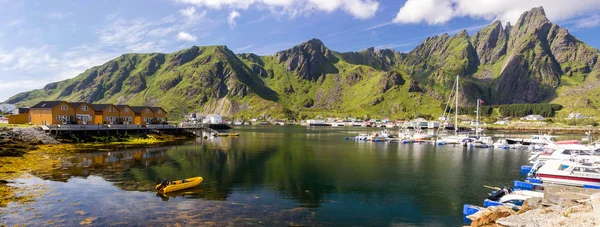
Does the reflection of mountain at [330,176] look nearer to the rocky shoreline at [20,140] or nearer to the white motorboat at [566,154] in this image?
the white motorboat at [566,154]

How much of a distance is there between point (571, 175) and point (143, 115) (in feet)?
392

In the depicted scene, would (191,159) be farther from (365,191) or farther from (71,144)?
(365,191)

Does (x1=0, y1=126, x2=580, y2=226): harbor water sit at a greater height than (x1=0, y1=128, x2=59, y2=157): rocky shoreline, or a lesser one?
lesser

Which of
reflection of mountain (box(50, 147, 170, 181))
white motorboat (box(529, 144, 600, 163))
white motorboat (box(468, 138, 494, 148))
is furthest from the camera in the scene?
white motorboat (box(468, 138, 494, 148))

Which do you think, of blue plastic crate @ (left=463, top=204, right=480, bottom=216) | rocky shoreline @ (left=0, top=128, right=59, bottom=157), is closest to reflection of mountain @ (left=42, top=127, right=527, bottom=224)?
blue plastic crate @ (left=463, top=204, right=480, bottom=216)

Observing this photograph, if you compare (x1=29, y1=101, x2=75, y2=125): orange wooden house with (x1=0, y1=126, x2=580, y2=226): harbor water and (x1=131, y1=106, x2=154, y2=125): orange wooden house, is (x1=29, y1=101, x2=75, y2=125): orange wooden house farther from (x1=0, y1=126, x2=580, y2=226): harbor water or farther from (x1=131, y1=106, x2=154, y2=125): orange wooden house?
(x1=0, y1=126, x2=580, y2=226): harbor water

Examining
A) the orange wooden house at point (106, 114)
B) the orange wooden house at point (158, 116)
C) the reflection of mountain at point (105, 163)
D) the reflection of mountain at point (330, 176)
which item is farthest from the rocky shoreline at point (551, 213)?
the orange wooden house at point (158, 116)

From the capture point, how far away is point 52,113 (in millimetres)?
94375

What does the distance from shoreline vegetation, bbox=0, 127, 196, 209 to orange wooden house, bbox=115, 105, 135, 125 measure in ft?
39.7

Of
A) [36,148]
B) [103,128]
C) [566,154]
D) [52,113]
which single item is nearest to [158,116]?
[103,128]

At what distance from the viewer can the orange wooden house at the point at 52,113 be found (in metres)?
94.5

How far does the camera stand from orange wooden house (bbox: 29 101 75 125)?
310 ft

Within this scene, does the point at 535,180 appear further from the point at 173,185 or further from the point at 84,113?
the point at 84,113

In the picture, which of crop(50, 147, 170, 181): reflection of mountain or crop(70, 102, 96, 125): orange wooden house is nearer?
crop(50, 147, 170, 181): reflection of mountain
